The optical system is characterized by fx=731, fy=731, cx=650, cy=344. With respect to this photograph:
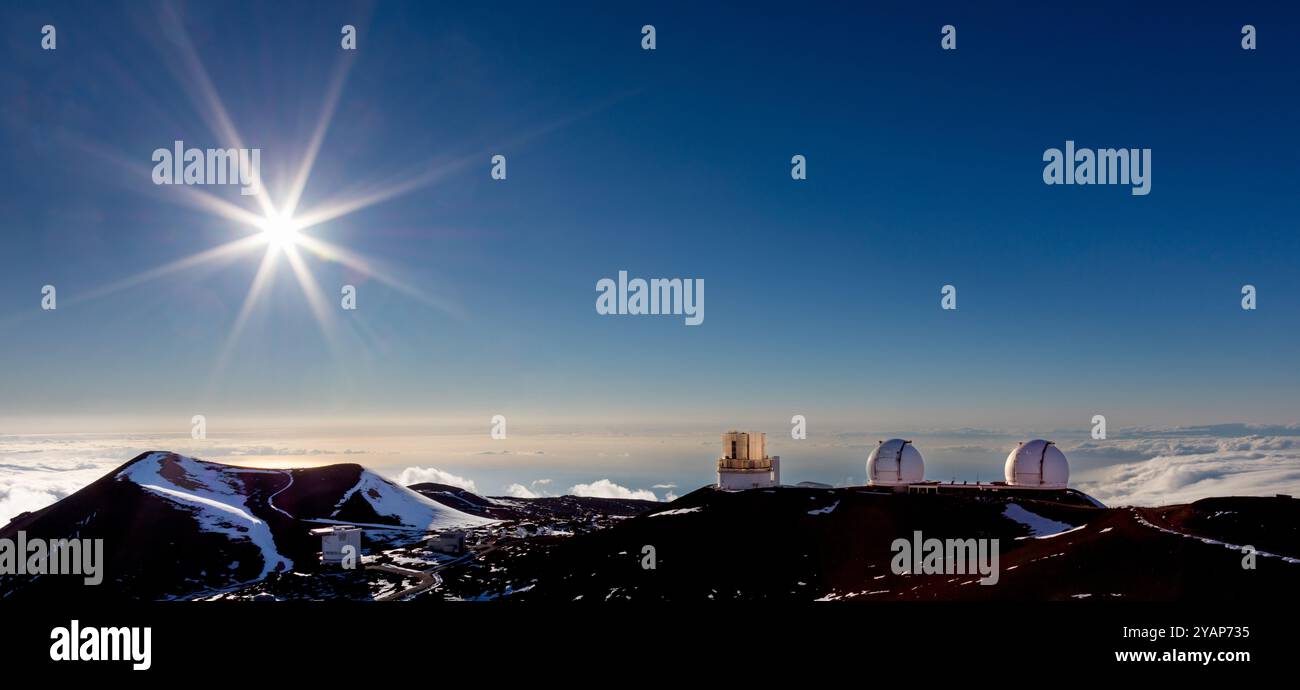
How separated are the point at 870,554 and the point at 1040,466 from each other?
98.0ft

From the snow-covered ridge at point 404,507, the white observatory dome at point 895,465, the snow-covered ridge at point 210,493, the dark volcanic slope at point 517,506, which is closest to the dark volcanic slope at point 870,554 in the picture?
the white observatory dome at point 895,465

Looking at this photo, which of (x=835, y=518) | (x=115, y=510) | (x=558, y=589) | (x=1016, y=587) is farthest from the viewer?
(x=115, y=510)

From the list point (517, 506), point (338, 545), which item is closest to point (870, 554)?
point (338, 545)

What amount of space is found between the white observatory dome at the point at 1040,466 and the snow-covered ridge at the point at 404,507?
9046 centimetres

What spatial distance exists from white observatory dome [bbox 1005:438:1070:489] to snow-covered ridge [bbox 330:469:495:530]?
297 ft

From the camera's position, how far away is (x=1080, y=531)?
2311 inches

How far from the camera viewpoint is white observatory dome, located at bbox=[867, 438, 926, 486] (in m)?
81.5

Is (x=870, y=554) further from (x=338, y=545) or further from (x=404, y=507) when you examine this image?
(x=404, y=507)

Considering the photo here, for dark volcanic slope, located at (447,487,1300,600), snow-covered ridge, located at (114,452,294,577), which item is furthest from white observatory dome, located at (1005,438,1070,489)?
snow-covered ridge, located at (114,452,294,577)

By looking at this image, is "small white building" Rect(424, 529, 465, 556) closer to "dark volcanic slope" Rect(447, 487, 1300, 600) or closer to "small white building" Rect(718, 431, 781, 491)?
"dark volcanic slope" Rect(447, 487, 1300, 600)

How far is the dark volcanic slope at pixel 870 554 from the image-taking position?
147 feet
